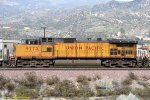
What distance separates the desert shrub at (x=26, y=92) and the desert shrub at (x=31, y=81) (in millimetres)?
1160

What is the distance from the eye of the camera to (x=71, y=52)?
44.2 meters

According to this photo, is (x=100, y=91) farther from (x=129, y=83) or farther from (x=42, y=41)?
(x=42, y=41)

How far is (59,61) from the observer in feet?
141

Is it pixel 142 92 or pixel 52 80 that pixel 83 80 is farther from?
pixel 142 92

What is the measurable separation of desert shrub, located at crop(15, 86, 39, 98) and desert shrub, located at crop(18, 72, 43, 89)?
1160mm

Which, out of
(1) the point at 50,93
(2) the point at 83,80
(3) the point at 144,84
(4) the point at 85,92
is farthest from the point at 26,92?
(3) the point at 144,84

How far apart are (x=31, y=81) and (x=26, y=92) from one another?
106 inches

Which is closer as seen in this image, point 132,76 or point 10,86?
point 10,86

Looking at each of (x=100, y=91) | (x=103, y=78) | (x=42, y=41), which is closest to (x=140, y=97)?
(x=100, y=91)

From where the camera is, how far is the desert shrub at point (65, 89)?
99.7 feet

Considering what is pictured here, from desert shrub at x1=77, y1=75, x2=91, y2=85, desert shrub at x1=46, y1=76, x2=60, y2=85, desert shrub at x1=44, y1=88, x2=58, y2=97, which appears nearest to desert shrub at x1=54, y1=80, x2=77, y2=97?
desert shrub at x1=44, y1=88, x2=58, y2=97

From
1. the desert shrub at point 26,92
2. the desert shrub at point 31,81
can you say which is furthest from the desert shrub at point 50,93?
the desert shrub at point 31,81

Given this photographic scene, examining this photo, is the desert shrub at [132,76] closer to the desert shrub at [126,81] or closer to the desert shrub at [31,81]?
the desert shrub at [126,81]

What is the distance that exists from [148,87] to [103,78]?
440 cm
